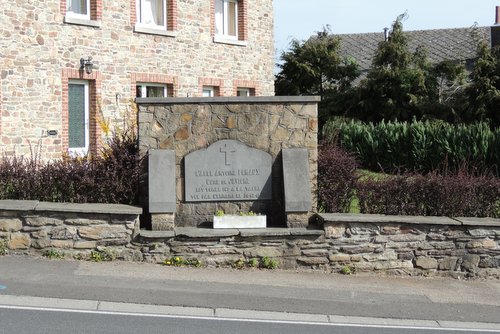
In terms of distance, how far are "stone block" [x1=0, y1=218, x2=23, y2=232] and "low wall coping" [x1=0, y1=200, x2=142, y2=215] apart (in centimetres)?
19

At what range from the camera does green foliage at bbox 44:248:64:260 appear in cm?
1016

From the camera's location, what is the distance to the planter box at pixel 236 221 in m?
10.6

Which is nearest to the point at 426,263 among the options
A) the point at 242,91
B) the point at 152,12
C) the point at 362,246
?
the point at 362,246

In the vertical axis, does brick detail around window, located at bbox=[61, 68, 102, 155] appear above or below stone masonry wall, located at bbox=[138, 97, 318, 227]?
above

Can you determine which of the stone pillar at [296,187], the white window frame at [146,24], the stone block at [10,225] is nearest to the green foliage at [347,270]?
the stone pillar at [296,187]

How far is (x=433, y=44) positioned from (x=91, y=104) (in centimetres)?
2651

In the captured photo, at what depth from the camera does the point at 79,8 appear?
19078mm

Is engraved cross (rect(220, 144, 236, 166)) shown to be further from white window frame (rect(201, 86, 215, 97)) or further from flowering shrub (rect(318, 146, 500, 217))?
white window frame (rect(201, 86, 215, 97))

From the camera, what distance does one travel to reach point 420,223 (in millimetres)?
10609

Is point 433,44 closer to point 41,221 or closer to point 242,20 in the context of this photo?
point 242,20

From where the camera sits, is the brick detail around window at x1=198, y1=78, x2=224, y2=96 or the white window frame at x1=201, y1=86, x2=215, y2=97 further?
the white window frame at x1=201, y1=86, x2=215, y2=97

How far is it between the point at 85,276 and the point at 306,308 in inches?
120

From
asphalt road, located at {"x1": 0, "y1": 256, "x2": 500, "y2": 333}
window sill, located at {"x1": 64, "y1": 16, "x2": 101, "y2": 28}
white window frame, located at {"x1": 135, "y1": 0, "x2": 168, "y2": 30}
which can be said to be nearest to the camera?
asphalt road, located at {"x1": 0, "y1": 256, "x2": 500, "y2": 333}

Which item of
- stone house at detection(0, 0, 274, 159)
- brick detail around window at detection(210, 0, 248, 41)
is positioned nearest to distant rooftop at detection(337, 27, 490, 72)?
brick detail around window at detection(210, 0, 248, 41)
